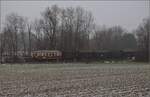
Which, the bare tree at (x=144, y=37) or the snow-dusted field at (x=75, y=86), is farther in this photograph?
the bare tree at (x=144, y=37)

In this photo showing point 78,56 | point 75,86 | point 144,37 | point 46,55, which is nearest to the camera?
point 75,86

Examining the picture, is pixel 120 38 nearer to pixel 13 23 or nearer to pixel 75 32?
pixel 75 32

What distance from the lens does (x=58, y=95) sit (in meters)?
11.9

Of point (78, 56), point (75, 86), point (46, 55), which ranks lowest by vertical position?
point (78, 56)

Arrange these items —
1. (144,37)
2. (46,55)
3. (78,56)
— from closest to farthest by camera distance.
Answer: (46,55)
(78,56)
(144,37)

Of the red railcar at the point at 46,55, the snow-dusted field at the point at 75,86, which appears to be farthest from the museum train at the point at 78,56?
the snow-dusted field at the point at 75,86

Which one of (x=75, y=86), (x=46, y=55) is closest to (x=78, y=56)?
(x=46, y=55)

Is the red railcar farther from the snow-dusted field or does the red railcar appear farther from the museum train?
the snow-dusted field

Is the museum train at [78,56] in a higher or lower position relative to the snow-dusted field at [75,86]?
lower

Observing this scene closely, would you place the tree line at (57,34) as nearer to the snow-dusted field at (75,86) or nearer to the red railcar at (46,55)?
the red railcar at (46,55)

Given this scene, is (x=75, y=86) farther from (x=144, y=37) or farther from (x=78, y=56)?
(x=144, y=37)

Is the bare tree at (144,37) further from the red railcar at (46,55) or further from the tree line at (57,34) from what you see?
the red railcar at (46,55)

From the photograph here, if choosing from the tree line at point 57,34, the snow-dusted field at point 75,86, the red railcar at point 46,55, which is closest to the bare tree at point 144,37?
the tree line at point 57,34

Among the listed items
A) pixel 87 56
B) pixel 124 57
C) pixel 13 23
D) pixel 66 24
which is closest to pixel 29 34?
pixel 13 23
